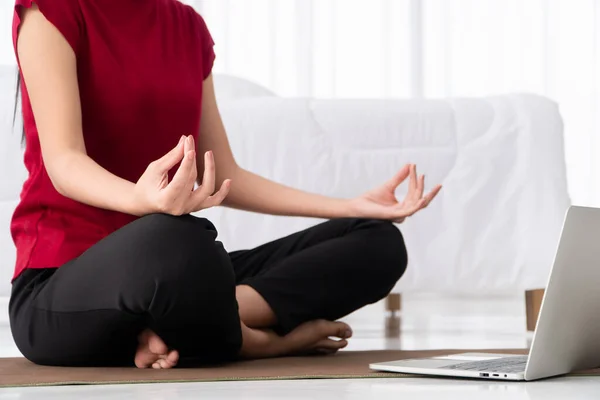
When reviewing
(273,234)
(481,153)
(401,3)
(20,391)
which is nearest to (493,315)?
(481,153)

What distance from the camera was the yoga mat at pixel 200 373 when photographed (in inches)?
39.4

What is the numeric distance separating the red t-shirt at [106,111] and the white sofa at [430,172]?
801 mm

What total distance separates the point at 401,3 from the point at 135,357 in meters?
2.98

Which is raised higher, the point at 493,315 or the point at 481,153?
the point at 481,153

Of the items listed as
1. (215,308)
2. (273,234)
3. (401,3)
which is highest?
(401,3)

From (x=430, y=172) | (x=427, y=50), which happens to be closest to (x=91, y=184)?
(x=430, y=172)

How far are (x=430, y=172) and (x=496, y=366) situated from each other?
1182 millimetres

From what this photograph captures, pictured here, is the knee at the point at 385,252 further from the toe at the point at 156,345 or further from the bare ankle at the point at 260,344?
the toe at the point at 156,345

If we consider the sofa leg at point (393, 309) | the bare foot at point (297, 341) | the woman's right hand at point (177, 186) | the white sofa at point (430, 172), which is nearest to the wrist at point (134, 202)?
the woman's right hand at point (177, 186)

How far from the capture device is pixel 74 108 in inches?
45.0

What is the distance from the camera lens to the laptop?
86 cm

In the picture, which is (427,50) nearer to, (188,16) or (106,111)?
(188,16)

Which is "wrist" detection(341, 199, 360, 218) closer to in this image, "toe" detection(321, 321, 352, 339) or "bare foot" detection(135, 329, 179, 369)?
"toe" detection(321, 321, 352, 339)

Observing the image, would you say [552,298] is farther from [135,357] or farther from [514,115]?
[514,115]
